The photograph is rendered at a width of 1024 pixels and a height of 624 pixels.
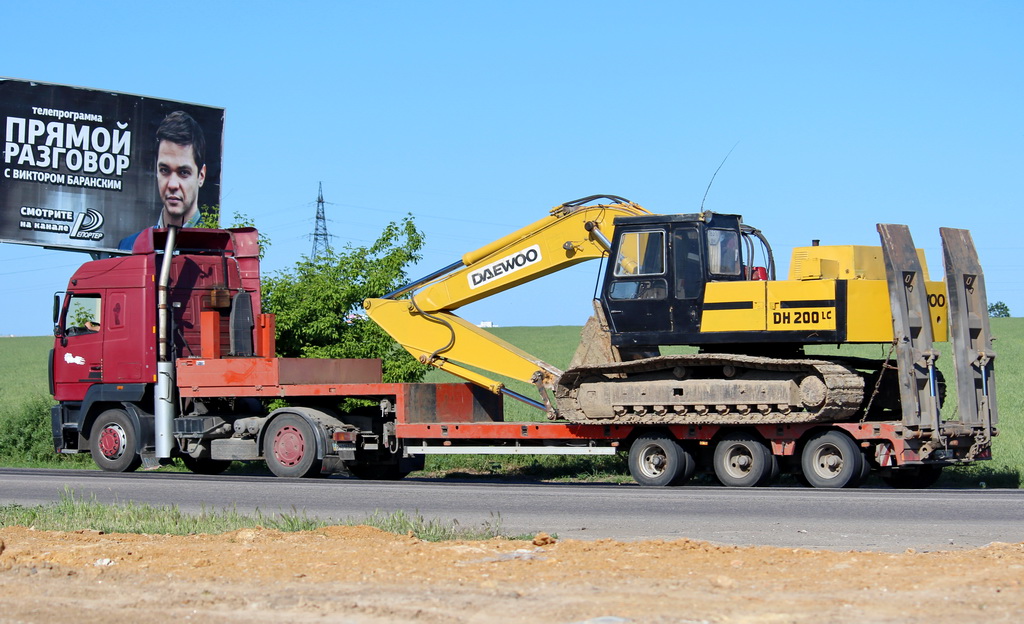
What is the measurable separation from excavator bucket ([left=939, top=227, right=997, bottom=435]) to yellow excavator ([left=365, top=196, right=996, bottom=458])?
2 centimetres

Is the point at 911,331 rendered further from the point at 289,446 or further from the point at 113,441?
the point at 113,441

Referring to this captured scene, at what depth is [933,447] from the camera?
1563 centimetres

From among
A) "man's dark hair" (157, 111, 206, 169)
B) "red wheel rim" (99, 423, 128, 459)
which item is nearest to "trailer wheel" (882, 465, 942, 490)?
"red wheel rim" (99, 423, 128, 459)

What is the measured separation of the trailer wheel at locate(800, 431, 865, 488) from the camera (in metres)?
15.9

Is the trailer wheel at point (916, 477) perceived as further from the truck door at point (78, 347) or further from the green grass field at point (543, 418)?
the truck door at point (78, 347)

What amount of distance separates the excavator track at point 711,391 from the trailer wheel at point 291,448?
3.96m

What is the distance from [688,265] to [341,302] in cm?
939

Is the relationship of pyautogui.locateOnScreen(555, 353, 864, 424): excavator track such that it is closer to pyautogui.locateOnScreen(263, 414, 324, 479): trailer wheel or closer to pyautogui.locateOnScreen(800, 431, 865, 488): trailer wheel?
pyautogui.locateOnScreen(800, 431, 865, 488): trailer wheel

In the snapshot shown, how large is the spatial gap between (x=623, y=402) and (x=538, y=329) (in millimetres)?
68954

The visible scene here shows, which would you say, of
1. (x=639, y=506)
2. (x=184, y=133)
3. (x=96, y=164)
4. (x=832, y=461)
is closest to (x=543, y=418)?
(x=832, y=461)

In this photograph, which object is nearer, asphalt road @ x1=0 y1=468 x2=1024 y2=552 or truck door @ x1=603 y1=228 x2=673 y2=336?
asphalt road @ x1=0 y1=468 x2=1024 y2=552

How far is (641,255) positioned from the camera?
17.6 meters

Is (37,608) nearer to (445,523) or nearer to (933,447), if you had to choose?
(445,523)

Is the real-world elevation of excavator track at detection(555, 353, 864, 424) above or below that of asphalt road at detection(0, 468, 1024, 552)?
above
